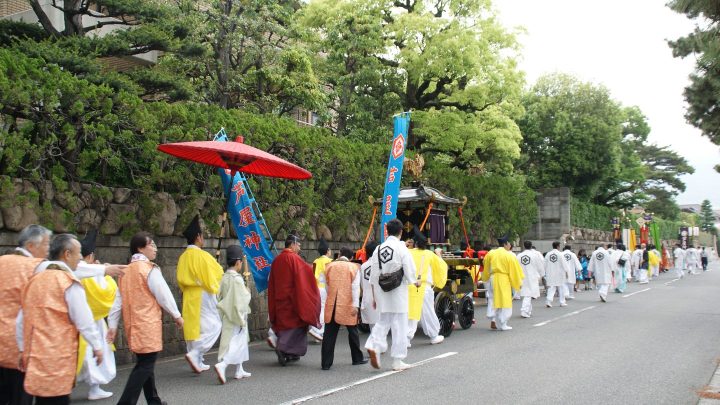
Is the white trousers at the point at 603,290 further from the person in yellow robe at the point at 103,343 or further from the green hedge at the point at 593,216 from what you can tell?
the green hedge at the point at 593,216

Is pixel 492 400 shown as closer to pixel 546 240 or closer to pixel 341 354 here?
pixel 341 354

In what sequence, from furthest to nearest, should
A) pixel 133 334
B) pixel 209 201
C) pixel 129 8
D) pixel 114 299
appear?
pixel 129 8 → pixel 209 201 → pixel 114 299 → pixel 133 334

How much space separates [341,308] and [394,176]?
5.81 metres

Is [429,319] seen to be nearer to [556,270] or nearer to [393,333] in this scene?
[393,333]

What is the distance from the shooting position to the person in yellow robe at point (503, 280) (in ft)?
42.7

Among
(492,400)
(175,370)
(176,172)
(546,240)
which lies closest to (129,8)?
(176,172)

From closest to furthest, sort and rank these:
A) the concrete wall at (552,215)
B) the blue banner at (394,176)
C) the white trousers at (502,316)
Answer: the white trousers at (502,316) → the blue banner at (394,176) → the concrete wall at (552,215)

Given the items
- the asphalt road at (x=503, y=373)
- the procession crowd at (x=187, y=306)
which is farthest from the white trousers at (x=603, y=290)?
the procession crowd at (x=187, y=306)

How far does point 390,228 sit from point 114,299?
3.57 m

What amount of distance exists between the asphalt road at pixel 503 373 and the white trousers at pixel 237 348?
291 millimetres

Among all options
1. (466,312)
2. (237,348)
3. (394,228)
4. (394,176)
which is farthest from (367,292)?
(394,176)

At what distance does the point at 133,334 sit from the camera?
6.43m

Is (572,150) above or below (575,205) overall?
above

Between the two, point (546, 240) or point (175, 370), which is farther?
point (546, 240)
